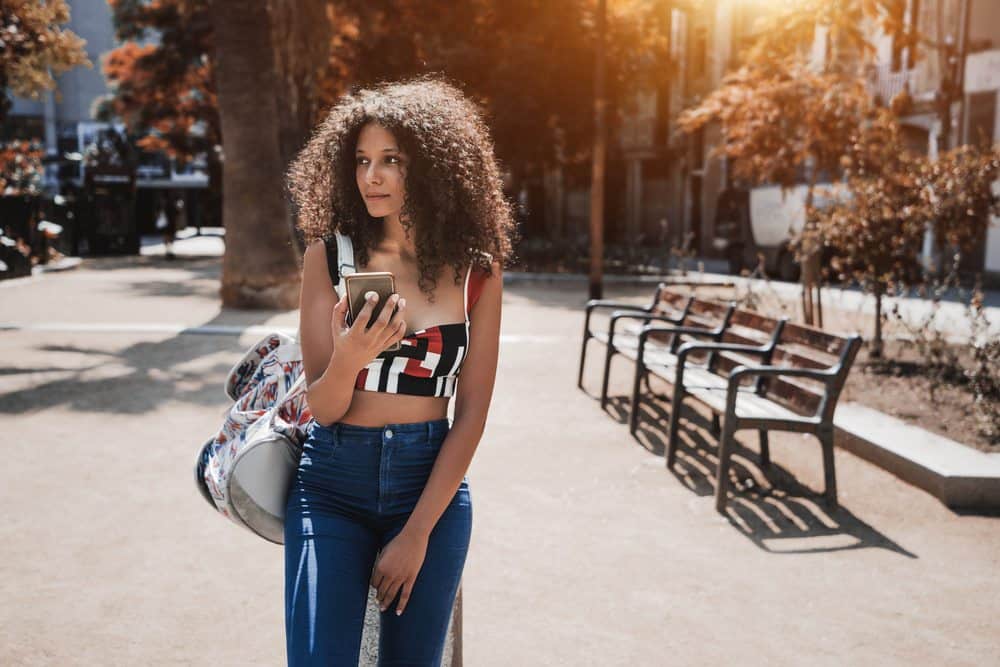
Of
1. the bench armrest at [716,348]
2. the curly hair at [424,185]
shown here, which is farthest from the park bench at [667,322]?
the curly hair at [424,185]

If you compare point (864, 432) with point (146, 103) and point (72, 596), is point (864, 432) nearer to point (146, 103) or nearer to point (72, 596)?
point (72, 596)

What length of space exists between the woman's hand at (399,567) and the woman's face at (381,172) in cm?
77

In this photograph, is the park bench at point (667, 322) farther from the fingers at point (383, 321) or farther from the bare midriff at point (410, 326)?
the fingers at point (383, 321)

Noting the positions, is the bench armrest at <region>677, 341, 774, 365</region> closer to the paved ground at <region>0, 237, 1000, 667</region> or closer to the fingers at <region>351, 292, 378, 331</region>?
the paved ground at <region>0, 237, 1000, 667</region>

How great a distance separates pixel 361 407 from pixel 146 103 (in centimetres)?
3309

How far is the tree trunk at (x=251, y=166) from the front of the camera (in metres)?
12.8

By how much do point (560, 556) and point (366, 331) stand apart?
2607 mm

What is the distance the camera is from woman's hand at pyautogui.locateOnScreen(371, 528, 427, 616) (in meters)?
2.11

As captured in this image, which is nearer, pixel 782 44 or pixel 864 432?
pixel 864 432

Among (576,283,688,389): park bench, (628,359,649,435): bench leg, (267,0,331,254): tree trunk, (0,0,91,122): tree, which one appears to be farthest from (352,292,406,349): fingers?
(0,0,91,122): tree

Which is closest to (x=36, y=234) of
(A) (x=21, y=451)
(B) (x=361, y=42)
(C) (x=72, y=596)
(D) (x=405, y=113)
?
(B) (x=361, y=42)

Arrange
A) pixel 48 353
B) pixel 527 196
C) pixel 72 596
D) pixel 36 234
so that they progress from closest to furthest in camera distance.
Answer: pixel 72 596
pixel 48 353
pixel 36 234
pixel 527 196

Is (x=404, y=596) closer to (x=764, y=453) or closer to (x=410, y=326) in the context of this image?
(x=410, y=326)

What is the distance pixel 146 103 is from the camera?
32375 millimetres
